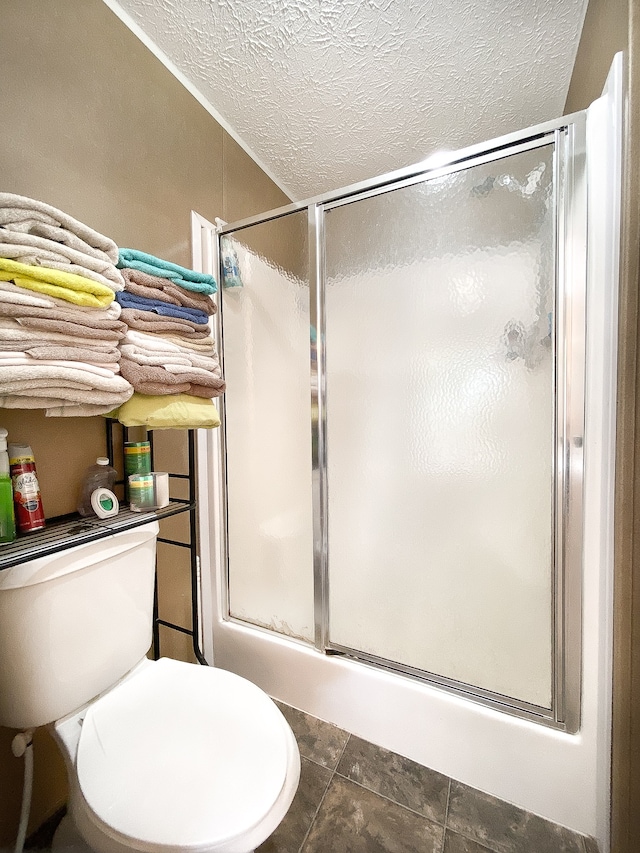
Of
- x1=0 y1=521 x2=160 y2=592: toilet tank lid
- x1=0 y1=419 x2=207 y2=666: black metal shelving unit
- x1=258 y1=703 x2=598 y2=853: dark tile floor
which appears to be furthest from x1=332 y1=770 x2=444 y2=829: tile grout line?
x1=0 y1=521 x2=160 y2=592: toilet tank lid

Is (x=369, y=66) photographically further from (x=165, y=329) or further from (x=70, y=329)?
(x=70, y=329)

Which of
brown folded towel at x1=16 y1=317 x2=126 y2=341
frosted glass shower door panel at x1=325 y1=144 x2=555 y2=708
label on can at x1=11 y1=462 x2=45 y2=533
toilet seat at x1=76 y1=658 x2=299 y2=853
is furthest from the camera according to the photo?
frosted glass shower door panel at x1=325 y1=144 x2=555 y2=708

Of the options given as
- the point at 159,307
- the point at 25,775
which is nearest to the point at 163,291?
the point at 159,307

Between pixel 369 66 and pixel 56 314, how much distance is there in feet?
4.17

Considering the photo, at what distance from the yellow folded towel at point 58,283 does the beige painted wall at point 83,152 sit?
0.33 meters

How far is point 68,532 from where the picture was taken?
0.81 m

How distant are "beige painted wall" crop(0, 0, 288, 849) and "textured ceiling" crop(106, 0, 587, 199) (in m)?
0.17

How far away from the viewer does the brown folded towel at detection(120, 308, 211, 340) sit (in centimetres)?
87

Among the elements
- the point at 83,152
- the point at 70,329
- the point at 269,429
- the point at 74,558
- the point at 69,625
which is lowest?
the point at 69,625

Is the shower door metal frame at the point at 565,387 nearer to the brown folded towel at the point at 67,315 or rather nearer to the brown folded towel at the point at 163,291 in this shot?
the brown folded towel at the point at 163,291

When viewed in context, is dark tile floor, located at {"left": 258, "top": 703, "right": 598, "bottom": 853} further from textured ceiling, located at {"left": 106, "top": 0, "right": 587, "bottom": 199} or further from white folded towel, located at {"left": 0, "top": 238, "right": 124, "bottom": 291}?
textured ceiling, located at {"left": 106, "top": 0, "right": 587, "bottom": 199}

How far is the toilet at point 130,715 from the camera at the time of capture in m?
0.58

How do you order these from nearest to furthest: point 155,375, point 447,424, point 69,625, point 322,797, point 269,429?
point 69,625 → point 155,375 → point 322,797 → point 447,424 → point 269,429


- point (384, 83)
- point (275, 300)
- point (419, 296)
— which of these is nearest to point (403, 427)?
point (419, 296)
